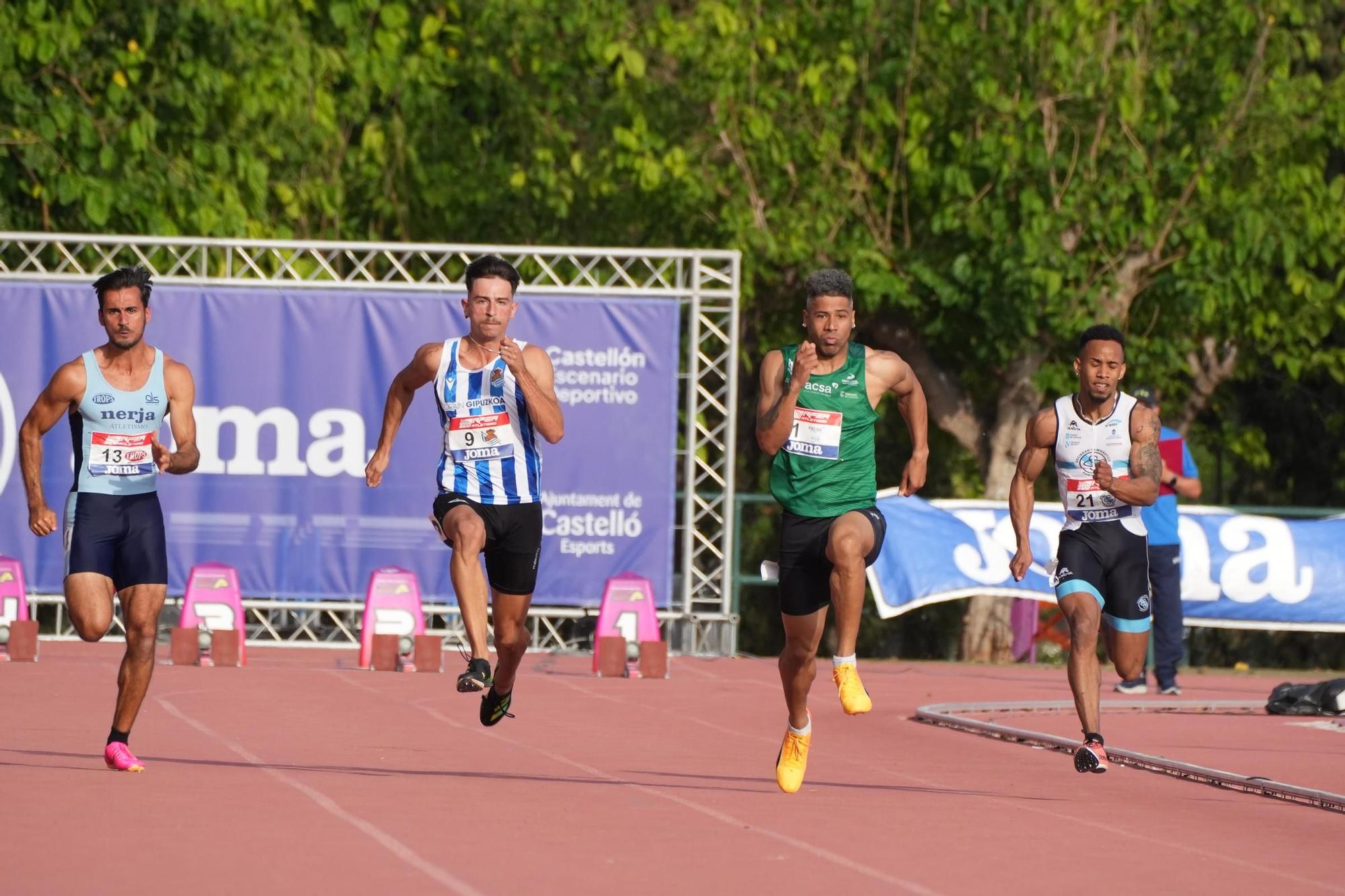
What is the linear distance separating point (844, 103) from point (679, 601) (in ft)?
20.6

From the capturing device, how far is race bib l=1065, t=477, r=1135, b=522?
31.5 feet

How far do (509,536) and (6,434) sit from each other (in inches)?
371

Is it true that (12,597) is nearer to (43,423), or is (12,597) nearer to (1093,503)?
(43,423)

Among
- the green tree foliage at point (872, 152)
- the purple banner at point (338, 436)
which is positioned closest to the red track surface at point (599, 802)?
the purple banner at point (338, 436)

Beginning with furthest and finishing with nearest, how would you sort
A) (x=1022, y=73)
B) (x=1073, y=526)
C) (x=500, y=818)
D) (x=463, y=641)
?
(x=1022, y=73), (x=463, y=641), (x=1073, y=526), (x=500, y=818)

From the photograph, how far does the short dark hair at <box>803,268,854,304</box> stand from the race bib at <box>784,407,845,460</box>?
0.49m

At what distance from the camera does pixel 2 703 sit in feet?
41.0

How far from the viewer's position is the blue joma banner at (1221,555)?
17781mm

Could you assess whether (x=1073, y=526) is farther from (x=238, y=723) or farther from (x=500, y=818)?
(x=238, y=723)

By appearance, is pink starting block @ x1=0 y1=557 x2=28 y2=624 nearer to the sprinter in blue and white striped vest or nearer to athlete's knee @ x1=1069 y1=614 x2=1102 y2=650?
the sprinter in blue and white striped vest

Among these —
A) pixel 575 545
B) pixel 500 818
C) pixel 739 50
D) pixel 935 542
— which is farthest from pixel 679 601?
pixel 500 818

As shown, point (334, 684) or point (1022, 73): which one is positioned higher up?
point (1022, 73)

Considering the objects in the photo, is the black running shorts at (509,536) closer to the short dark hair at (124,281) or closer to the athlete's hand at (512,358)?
the athlete's hand at (512,358)

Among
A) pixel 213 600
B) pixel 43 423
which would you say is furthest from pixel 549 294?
pixel 43 423
